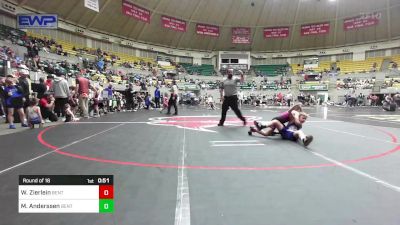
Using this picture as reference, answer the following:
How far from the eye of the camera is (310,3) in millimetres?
34406

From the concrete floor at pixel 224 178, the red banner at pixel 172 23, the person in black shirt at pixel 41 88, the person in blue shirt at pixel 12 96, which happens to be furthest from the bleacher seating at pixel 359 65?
the person in blue shirt at pixel 12 96

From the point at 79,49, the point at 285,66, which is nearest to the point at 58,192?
the point at 79,49

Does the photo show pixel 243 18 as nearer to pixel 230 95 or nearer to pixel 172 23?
pixel 172 23

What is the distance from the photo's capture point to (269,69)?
4294 centimetres

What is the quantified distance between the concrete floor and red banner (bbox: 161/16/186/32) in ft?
96.3

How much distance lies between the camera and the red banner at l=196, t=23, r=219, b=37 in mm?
35000

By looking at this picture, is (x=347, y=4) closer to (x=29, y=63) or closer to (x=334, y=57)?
(x=334, y=57)

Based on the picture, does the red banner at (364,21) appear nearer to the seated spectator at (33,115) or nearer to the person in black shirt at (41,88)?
the person in black shirt at (41,88)

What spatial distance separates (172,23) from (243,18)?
10435mm

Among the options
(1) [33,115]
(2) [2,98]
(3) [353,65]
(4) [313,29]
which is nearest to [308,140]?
(1) [33,115]

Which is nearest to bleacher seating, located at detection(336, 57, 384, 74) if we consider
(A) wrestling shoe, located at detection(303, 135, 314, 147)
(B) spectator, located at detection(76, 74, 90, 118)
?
(B) spectator, located at detection(76, 74, 90, 118)
